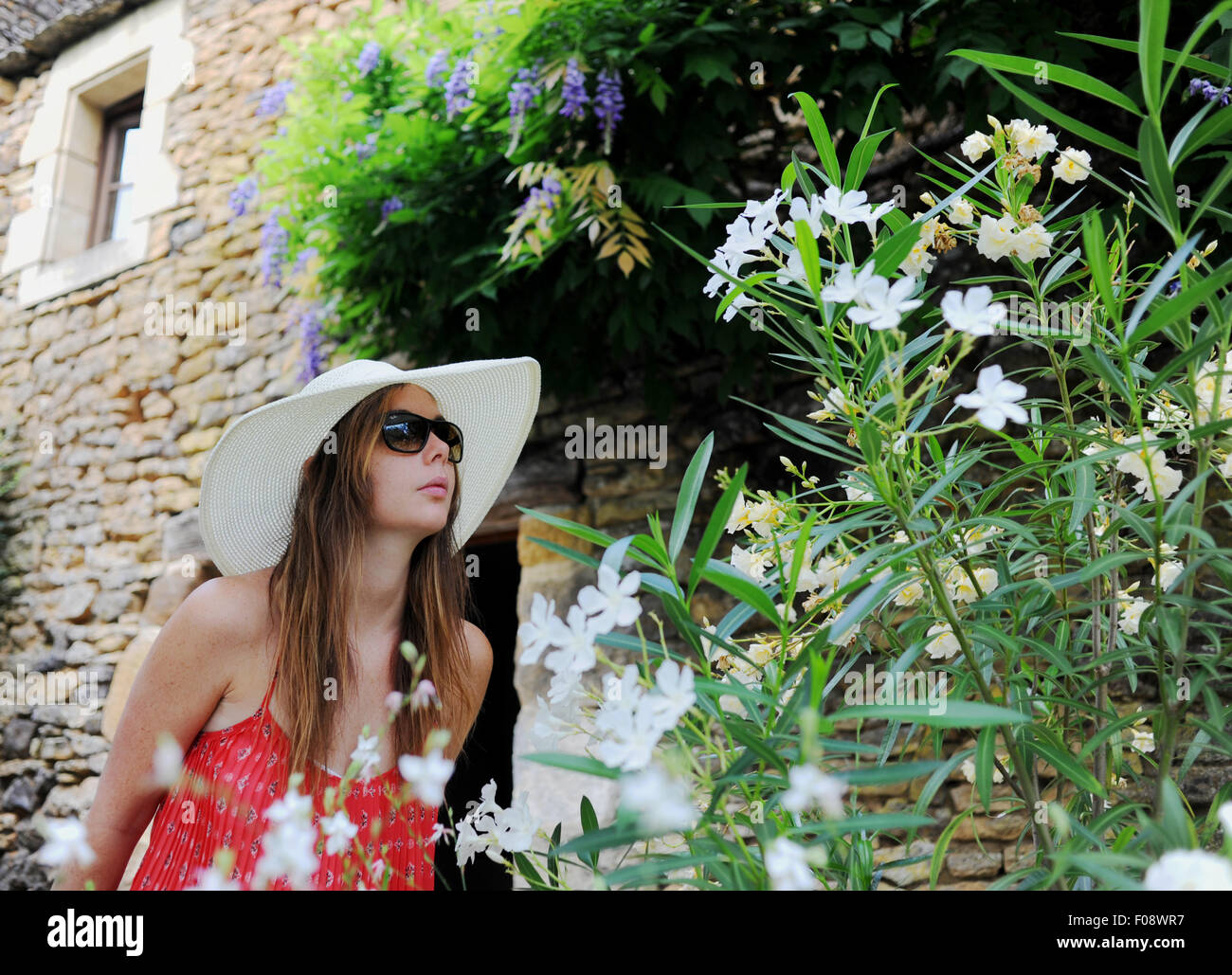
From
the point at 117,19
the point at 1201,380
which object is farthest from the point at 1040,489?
the point at 117,19

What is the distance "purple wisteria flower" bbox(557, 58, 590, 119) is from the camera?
2.40m

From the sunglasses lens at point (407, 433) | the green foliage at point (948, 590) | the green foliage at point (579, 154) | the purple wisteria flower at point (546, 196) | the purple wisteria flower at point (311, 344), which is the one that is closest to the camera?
the green foliage at point (948, 590)

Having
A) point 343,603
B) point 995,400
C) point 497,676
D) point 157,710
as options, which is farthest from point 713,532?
point 497,676

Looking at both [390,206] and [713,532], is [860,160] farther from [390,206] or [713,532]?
[390,206]

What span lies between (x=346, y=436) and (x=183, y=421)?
10.5ft

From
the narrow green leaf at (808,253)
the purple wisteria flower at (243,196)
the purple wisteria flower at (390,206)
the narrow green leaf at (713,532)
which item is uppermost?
the purple wisteria flower at (243,196)

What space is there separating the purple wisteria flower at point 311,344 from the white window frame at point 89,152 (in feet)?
5.07

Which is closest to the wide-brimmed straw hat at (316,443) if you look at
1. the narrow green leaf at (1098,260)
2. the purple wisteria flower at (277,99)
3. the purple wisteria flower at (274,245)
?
the narrow green leaf at (1098,260)

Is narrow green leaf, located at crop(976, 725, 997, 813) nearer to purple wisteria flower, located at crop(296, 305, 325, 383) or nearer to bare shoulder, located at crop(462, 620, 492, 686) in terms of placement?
bare shoulder, located at crop(462, 620, 492, 686)

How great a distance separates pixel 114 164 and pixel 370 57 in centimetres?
275

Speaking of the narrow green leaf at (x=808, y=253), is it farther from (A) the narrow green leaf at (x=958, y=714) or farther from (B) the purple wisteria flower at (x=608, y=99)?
(B) the purple wisteria flower at (x=608, y=99)

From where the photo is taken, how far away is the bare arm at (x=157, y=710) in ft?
3.79

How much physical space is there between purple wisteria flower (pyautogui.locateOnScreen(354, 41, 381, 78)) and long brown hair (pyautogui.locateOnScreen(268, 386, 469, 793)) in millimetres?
2134
